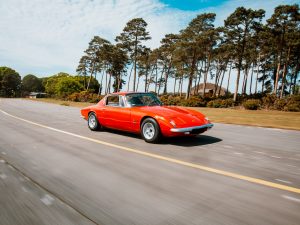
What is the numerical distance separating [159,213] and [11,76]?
13081 centimetres

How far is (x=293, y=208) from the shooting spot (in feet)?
9.08

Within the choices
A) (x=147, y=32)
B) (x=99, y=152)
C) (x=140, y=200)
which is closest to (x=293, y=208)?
(x=140, y=200)

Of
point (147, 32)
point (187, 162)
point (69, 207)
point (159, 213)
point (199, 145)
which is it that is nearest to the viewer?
point (159, 213)

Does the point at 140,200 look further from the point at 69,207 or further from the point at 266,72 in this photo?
the point at 266,72

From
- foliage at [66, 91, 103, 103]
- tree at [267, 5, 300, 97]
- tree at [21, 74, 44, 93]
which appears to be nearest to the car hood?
tree at [267, 5, 300, 97]

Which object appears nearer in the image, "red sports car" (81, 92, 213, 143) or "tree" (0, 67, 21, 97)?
"red sports car" (81, 92, 213, 143)

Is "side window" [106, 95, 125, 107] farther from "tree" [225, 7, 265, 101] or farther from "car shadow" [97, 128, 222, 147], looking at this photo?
"tree" [225, 7, 265, 101]

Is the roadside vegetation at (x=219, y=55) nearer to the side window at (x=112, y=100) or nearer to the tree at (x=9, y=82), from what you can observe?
the side window at (x=112, y=100)

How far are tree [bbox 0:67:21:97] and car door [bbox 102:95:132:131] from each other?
12175 cm

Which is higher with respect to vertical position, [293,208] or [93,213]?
[293,208]

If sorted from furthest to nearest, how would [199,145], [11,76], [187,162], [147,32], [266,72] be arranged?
[11,76] → [266,72] → [147,32] → [199,145] → [187,162]

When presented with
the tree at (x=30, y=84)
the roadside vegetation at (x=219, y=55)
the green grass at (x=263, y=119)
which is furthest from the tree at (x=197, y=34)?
the tree at (x=30, y=84)

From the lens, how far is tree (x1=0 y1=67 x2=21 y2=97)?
11325 centimetres

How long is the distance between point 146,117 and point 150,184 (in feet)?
11.1
